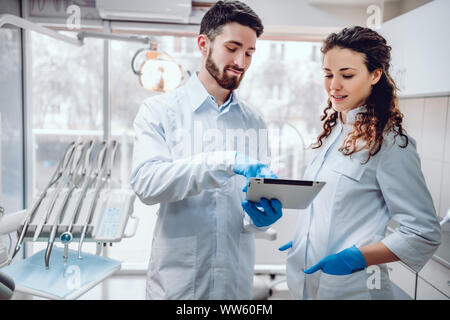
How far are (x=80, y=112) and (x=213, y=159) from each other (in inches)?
66.6

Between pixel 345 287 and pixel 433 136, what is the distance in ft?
1.91

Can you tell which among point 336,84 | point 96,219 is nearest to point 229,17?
point 336,84

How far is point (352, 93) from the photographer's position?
802mm

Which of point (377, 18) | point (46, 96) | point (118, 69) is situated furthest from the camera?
point (118, 69)

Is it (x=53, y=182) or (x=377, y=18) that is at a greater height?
(x=377, y=18)

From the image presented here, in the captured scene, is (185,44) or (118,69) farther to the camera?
(118,69)

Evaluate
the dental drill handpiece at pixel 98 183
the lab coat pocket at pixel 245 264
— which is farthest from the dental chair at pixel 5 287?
the lab coat pocket at pixel 245 264

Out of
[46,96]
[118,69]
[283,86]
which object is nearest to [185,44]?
[118,69]

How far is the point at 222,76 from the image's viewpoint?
906mm

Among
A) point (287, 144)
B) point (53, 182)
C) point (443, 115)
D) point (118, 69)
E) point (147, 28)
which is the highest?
point (147, 28)

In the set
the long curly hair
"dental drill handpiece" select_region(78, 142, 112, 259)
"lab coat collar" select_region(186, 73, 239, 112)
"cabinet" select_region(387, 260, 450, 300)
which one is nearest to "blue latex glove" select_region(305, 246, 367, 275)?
"cabinet" select_region(387, 260, 450, 300)

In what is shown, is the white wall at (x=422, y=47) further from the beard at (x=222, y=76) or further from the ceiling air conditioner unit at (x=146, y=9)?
the ceiling air conditioner unit at (x=146, y=9)

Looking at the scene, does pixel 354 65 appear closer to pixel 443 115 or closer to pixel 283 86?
pixel 443 115
